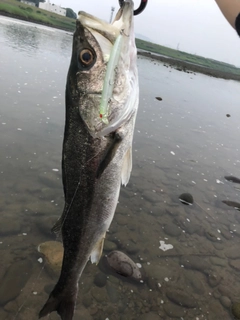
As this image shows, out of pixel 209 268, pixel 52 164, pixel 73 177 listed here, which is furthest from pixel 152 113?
pixel 73 177

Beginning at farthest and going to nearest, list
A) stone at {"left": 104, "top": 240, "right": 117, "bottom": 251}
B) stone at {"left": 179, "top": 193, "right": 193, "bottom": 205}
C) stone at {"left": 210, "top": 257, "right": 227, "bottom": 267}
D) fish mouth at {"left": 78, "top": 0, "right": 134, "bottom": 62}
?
stone at {"left": 179, "top": 193, "right": 193, "bottom": 205}
stone at {"left": 210, "top": 257, "right": 227, "bottom": 267}
stone at {"left": 104, "top": 240, "right": 117, "bottom": 251}
fish mouth at {"left": 78, "top": 0, "right": 134, "bottom": 62}

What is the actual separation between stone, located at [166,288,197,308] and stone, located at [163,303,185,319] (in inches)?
3.1

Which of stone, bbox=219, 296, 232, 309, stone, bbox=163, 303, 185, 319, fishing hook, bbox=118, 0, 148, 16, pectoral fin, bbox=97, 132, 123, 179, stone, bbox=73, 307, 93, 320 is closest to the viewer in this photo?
fishing hook, bbox=118, 0, 148, 16

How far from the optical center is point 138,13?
2.06m

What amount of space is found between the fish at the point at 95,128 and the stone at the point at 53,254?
1463 millimetres

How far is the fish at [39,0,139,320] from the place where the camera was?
193cm

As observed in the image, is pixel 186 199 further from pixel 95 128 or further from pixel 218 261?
pixel 95 128

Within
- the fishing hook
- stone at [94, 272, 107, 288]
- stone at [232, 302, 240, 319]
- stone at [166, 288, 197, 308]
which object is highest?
the fishing hook

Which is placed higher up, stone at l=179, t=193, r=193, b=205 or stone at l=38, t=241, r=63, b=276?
stone at l=179, t=193, r=193, b=205

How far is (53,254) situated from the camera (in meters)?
4.09

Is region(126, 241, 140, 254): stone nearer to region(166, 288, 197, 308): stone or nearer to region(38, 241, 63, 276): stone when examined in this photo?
region(166, 288, 197, 308): stone

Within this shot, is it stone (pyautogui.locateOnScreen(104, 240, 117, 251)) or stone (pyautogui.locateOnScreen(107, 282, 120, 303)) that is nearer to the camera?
stone (pyautogui.locateOnScreen(107, 282, 120, 303))

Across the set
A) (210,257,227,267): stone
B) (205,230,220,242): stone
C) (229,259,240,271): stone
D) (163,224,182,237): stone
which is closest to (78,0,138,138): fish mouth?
(163,224,182,237): stone

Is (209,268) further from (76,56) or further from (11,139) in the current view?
(11,139)
